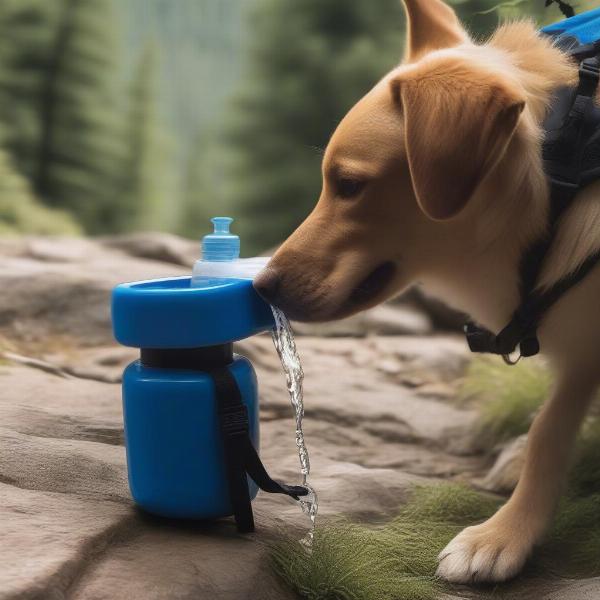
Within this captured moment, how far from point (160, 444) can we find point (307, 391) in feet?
5.32

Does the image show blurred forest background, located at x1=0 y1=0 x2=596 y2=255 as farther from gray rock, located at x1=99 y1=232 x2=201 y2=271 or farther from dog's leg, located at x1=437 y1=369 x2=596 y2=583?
dog's leg, located at x1=437 y1=369 x2=596 y2=583

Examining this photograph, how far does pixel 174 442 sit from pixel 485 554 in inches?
30.9

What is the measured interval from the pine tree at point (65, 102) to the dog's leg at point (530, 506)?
23.6ft

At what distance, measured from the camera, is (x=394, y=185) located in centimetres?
170

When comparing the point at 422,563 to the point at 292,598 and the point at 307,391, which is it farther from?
the point at 307,391

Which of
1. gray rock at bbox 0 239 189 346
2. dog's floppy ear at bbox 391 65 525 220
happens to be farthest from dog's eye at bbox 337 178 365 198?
gray rock at bbox 0 239 189 346

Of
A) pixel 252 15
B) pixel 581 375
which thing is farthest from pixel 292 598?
pixel 252 15

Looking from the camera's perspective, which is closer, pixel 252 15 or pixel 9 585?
pixel 9 585

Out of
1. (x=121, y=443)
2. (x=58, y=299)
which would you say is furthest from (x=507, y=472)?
(x=58, y=299)

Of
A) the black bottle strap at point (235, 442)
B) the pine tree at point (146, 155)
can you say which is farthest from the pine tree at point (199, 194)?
the black bottle strap at point (235, 442)

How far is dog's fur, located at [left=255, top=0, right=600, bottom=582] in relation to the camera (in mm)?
1554

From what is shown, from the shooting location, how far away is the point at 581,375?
1.97 metres

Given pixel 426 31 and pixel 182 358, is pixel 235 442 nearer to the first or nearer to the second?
pixel 182 358

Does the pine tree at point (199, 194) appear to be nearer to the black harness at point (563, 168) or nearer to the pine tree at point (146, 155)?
the pine tree at point (146, 155)
